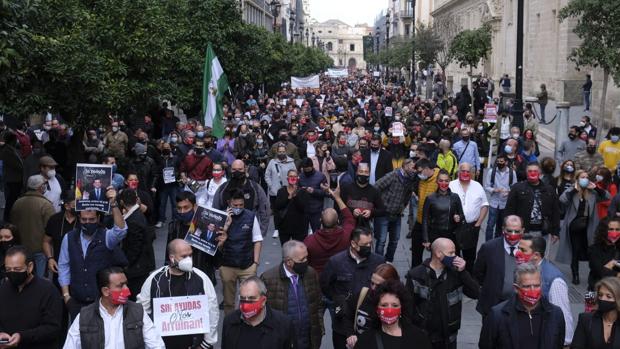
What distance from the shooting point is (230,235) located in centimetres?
875

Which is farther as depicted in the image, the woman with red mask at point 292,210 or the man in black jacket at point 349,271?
the woman with red mask at point 292,210

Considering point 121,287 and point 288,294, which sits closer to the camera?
point 121,287

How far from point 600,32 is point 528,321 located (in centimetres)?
1663

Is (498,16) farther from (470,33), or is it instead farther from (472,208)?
(472,208)

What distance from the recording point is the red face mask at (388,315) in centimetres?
550

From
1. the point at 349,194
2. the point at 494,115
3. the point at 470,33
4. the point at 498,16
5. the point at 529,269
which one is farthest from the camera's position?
the point at 498,16

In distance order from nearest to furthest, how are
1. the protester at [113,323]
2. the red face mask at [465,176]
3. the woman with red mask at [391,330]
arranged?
the woman with red mask at [391,330], the protester at [113,323], the red face mask at [465,176]

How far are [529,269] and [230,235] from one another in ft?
11.4

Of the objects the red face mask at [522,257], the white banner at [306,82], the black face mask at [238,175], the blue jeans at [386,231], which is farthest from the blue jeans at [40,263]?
the white banner at [306,82]

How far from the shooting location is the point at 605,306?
5.97m

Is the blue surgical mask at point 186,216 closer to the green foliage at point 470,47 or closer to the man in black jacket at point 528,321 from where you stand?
the man in black jacket at point 528,321

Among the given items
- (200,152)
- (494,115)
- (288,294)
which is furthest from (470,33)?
(288,294)

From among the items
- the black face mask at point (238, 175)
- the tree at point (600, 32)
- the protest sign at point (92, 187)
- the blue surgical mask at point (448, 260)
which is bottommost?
the blue surgical mask at point (448, 260)

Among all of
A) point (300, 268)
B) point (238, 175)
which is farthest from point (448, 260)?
point (238, 175)
